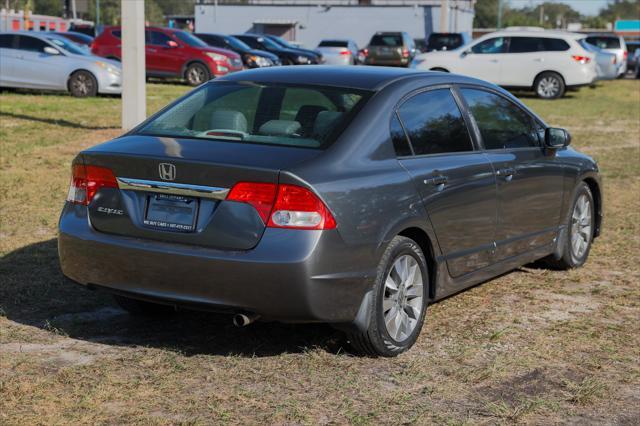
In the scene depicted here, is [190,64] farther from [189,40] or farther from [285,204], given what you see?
[285,204]

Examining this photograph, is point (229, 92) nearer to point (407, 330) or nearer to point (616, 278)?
point (407, 330)

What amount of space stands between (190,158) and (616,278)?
391 centimetres

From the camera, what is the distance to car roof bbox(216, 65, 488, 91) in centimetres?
604

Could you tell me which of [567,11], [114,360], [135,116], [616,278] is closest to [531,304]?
[616,278]

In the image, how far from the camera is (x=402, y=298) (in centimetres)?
570

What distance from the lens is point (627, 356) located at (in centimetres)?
584

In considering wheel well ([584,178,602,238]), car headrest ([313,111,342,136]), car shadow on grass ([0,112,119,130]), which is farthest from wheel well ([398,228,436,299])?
car shadow on grass ([0,112,119,130])

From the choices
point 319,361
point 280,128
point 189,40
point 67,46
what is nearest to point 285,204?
point 280,128

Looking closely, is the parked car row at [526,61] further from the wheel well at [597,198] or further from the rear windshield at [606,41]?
the wheel well at [597,198]

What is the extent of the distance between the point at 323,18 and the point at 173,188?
74.1m

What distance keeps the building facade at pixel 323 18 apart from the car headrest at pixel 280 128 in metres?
70.1

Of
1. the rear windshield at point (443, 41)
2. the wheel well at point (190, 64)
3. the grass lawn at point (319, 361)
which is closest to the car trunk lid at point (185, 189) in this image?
the grass lawn at point (319, 361)

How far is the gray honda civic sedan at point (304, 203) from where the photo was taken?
509 centimetres

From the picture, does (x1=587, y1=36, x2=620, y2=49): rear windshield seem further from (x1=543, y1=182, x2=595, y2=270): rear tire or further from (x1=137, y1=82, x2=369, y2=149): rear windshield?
(x1=137, y1=82, x2=369, y2=149): rear windshield
